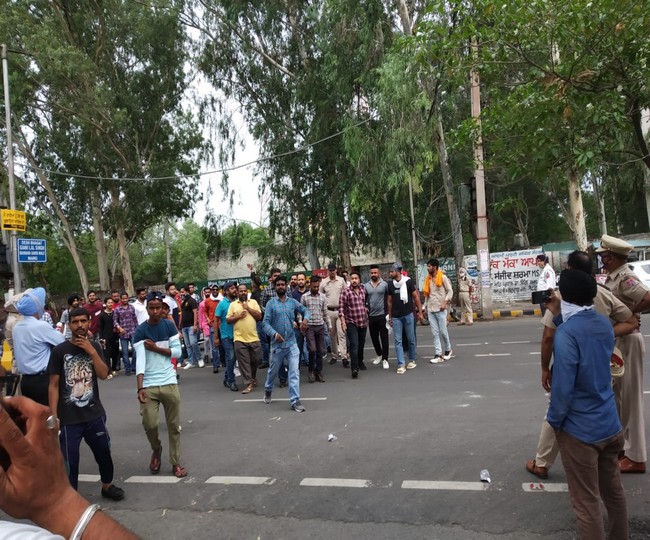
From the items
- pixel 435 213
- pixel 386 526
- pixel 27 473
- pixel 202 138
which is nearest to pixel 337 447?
pixel 386 526

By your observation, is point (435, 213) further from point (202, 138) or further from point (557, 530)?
point (557, 530)

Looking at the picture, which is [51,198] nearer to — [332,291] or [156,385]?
[332,291]

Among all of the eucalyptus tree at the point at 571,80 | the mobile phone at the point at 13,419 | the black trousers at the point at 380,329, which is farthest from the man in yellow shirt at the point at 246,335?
the mobile phone at the point at 13,419

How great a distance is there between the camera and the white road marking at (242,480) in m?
4.30

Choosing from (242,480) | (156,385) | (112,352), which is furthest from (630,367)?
(112,352)

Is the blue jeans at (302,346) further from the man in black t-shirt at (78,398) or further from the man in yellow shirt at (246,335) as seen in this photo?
the man in black t-shirt at (78,398)

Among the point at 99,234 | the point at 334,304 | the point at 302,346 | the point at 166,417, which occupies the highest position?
the point at 99,234

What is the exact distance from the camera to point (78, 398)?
164 inches

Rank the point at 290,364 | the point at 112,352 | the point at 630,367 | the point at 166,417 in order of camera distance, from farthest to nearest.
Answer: the point at 112,352, the point at 290,364, the point at 166,417, the point at 630,367

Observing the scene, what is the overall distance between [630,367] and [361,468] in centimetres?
230

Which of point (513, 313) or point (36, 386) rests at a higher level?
point (36, 386)

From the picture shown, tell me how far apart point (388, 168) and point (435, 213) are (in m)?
7.07

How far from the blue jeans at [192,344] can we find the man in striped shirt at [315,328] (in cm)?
337

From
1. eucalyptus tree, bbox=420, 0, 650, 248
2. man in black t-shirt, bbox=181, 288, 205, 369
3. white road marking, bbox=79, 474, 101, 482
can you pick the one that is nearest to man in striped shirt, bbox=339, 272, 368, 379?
man in black t-shirt, bbox=181, 288, 205, 369
